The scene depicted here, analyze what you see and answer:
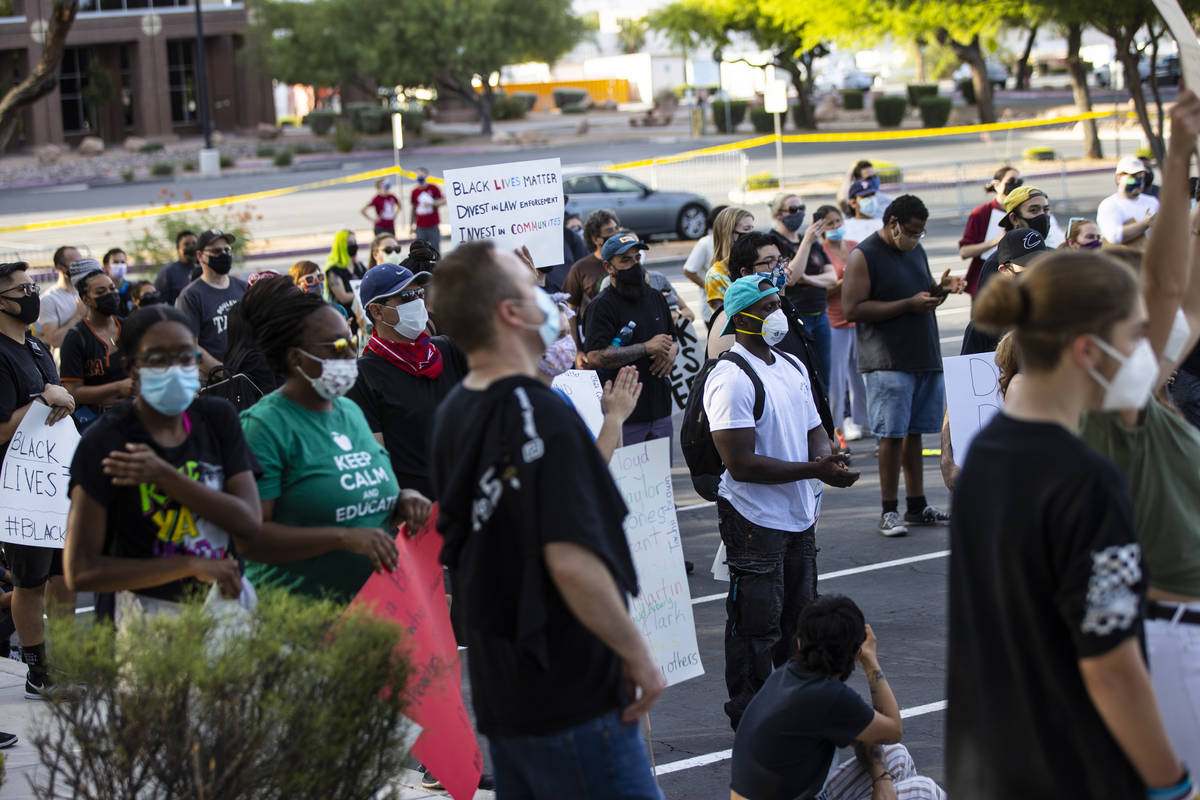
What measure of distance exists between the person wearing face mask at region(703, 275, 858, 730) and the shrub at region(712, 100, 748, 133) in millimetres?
49120

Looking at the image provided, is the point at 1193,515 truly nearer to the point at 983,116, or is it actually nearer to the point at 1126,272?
the point at 1126,272

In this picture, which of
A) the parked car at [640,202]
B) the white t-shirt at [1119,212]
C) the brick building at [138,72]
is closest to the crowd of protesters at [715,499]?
the white t-shirt at [1119,212]

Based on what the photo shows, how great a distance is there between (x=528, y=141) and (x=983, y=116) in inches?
A: 705

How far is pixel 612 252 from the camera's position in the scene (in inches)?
318

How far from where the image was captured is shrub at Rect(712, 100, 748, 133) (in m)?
54.9

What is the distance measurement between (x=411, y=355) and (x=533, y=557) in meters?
2.68

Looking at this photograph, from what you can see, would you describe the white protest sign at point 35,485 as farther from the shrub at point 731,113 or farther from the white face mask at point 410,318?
the shrub at point 731,113

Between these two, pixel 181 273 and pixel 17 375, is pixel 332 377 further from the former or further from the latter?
pixel 181 273

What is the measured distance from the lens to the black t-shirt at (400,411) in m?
5.49

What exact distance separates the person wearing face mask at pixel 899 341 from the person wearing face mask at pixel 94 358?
4511 mm

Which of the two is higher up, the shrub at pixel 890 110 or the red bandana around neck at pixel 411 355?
the shrub at pixel 890 110

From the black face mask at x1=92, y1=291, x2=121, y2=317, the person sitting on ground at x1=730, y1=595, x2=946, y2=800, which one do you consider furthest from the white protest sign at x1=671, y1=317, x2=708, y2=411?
the person sitting on ground at x1=730, y1=595, x2=946, y2=800

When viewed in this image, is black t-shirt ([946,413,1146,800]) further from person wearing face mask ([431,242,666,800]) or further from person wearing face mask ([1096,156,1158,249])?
person wearing face mask ([1096,156,1158,249])

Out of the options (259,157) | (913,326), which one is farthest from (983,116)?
(913,326)
